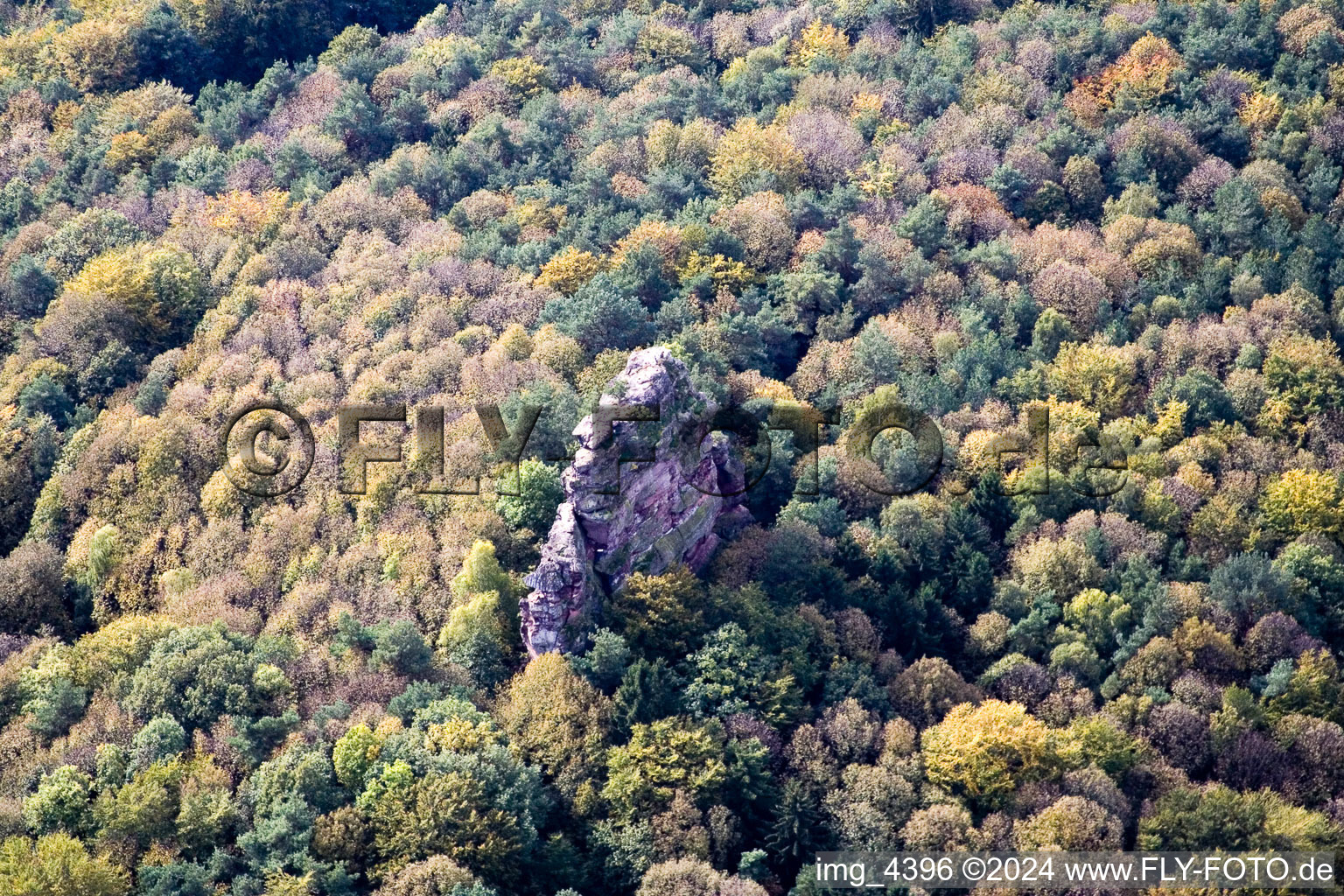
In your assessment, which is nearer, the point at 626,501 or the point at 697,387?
the point at 626,501

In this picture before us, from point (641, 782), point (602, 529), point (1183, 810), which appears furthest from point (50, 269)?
point (1183, 810)

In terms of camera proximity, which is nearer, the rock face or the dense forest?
the dense forest

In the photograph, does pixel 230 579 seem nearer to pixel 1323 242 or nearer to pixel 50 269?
pixel 50 269

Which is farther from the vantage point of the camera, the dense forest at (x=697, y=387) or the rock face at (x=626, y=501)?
the rock face at (x=626, y=501)

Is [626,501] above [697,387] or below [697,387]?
below
